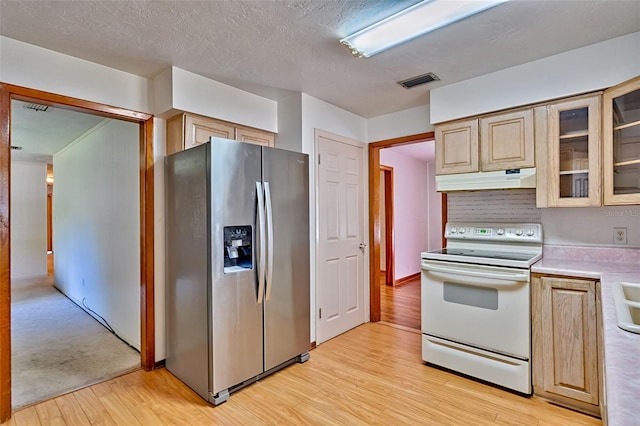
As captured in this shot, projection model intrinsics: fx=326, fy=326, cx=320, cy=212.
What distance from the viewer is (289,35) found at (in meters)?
2.02

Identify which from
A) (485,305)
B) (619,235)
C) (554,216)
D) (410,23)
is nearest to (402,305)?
(485,305)

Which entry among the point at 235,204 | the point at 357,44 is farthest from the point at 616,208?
the point at 235,204

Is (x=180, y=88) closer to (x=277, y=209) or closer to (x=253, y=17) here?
(x=253, y=17)

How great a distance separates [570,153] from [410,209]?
3.94m

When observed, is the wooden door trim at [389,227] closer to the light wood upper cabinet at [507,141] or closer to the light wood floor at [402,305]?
the light wood floor at [402,305]

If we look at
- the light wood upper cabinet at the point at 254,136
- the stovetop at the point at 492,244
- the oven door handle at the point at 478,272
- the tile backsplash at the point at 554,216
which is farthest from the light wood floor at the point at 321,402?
the light wood upper cabinet at the point at 254,136

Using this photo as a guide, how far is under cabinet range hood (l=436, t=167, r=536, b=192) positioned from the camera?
7.90ft

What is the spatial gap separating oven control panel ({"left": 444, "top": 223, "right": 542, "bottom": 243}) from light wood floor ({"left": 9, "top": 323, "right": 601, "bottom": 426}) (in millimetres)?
1165

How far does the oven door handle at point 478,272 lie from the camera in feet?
7.25

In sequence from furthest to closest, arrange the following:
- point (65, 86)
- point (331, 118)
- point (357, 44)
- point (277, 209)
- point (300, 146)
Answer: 1. point (331, 118)
2. point (300, 146)
3. point (277, 209)
4. point (65, 86)
5. point (357, 44)

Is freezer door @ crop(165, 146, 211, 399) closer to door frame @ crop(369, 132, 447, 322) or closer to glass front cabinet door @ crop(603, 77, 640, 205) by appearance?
door frame @ crop(369, 132, 447, 322)

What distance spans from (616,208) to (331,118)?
8.02 ft

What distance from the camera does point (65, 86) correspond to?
2.27 metres

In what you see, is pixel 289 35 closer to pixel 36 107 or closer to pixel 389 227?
pixel 36 107
